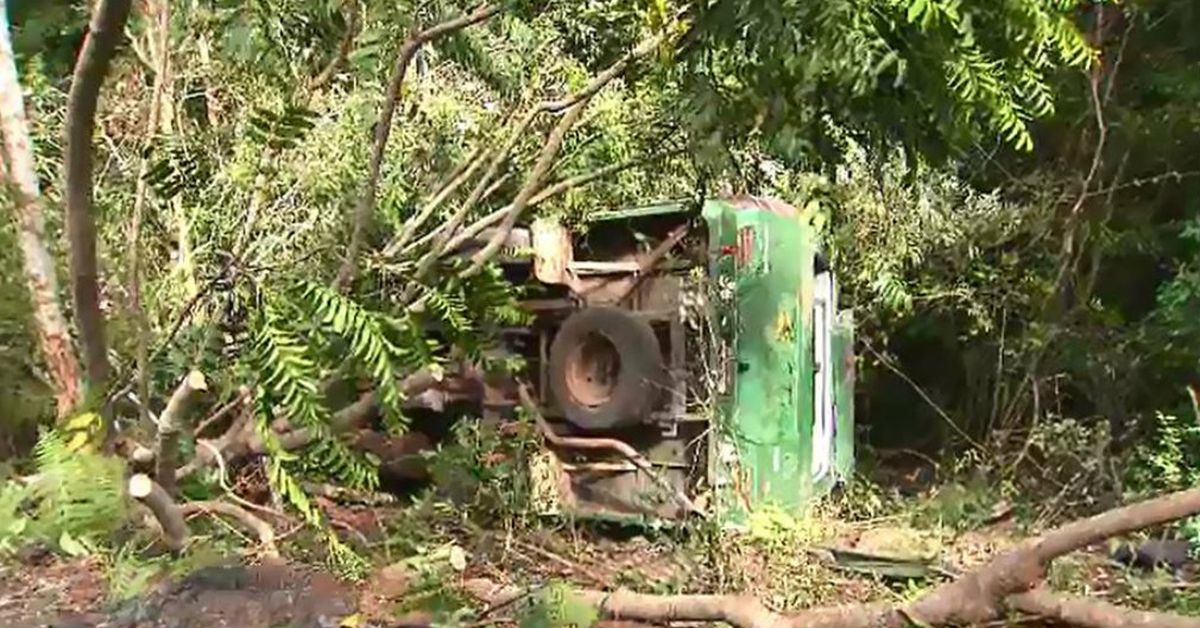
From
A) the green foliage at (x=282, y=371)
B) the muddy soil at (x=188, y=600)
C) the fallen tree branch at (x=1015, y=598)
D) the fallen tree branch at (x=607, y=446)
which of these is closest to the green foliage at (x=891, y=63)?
the fallen tree branch at (x=1015, y=598)

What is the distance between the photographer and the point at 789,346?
259 inches

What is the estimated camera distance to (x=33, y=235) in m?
5.33

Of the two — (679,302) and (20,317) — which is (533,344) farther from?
(20,317)

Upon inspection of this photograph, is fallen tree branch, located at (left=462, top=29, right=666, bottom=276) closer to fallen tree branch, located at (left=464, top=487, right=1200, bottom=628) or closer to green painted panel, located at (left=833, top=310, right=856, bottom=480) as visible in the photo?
fallen tree branch, located at (left=464, top=487, right=1200, bottom=628)

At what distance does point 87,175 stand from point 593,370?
3.05 metres

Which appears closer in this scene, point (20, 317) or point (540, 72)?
point (20, 317)

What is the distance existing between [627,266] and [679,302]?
386mm

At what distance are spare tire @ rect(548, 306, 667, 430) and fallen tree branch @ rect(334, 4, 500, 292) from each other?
1.83 metres

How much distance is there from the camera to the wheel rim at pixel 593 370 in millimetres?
6473

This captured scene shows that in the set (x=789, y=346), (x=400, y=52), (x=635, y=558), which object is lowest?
(x=635, y=558)

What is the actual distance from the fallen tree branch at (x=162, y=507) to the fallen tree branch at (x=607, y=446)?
2.15 meters

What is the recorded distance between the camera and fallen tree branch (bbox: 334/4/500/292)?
15.3 feet

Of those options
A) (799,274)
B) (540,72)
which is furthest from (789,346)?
(540,72)

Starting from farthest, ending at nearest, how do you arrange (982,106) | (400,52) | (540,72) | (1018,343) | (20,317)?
(1018,343) → (540,72) → (20,317) → (400,52) → (982,106)
